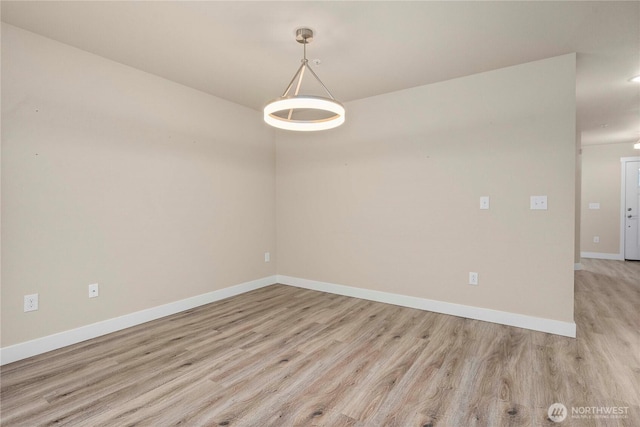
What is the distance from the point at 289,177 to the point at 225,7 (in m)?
2.62

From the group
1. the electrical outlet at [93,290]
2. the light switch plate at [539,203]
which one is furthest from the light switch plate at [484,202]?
the electrical outlet at [93,290]

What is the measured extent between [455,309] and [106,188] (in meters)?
3.56

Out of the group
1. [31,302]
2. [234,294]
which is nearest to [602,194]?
[234,294]

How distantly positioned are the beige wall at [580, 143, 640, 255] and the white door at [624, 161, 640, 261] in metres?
Answer: 0.12

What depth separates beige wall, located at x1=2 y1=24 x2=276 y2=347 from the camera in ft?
7.77

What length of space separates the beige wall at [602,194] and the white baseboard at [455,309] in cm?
530

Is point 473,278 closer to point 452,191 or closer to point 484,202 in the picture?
point 484,202

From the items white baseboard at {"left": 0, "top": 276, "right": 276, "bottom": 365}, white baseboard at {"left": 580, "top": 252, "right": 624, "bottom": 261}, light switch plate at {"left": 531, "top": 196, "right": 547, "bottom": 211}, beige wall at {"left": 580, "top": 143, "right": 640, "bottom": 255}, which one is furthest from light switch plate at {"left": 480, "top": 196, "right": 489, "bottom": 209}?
white baseboard at {"left": 580, "top": 252, "right": 624, "bottom": 261}

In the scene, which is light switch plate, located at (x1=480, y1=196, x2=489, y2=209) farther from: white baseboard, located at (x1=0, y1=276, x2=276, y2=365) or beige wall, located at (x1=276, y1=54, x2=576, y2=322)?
white baseboard, located at (x1=0, y1=276, x2=276, y2=365)

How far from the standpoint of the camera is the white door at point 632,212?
6.25 metres

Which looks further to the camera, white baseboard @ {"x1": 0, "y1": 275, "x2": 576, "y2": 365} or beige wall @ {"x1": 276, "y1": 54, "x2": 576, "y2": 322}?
beige wall @ {"x1": 276, "y1": 54, "x2": 576, "y2": 322}

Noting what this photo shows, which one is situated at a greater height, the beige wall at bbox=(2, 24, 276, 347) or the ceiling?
the ceiling

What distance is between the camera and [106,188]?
2.84 meters

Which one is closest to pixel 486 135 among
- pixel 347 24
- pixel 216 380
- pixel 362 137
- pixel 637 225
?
pixel 362 137
